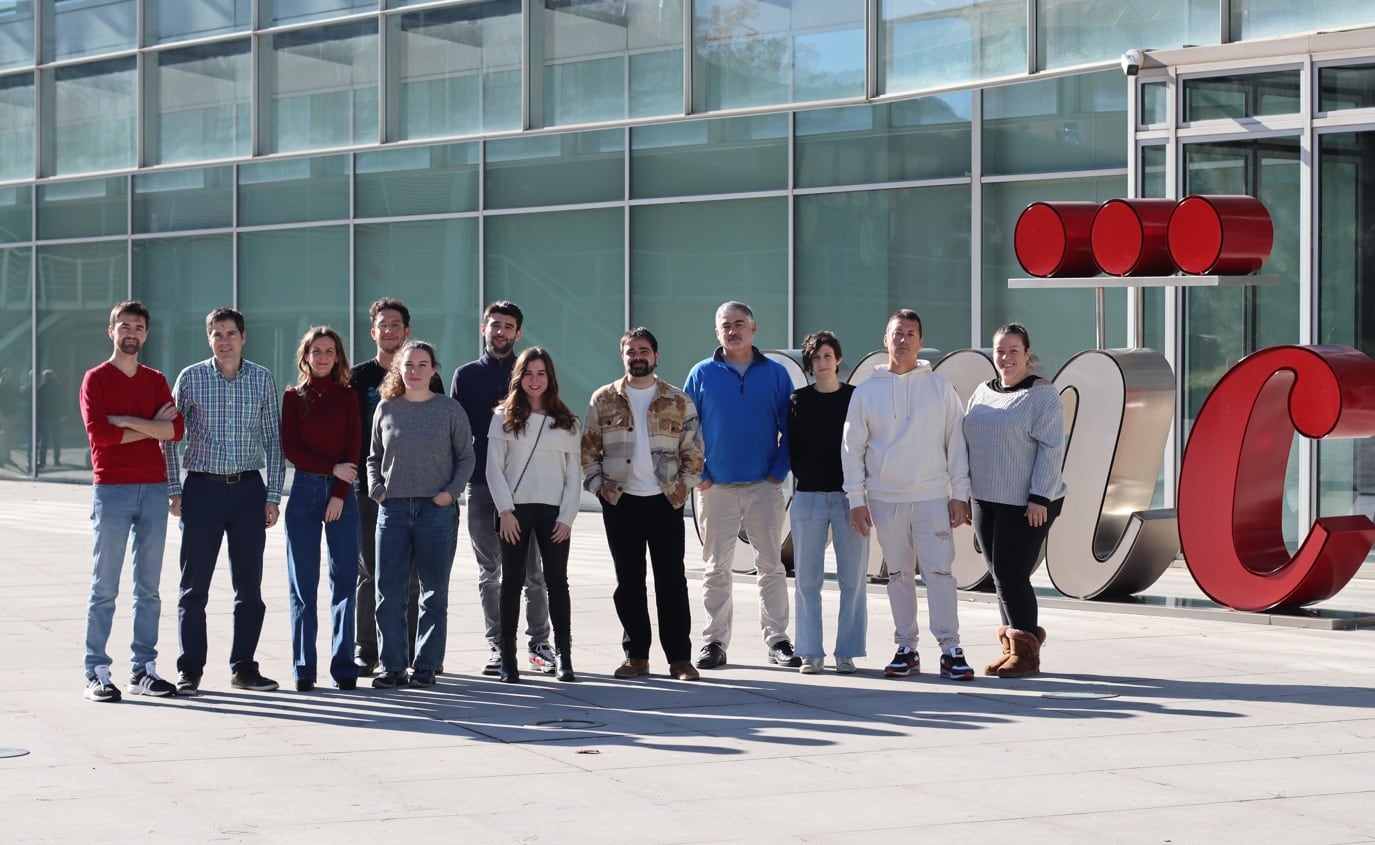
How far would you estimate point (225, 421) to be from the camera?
9633 millimetres

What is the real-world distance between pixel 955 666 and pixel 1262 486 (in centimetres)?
336

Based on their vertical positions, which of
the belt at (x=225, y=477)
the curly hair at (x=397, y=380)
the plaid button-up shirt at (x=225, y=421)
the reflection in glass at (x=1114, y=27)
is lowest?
the belt at (x=225, y=477)

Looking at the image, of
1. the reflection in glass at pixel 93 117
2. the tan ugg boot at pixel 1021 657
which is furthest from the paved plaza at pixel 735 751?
the reflection in glass at pixel 93 117

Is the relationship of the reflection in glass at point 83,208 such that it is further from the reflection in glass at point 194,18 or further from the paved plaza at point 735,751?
the paved plaza at point 735,751

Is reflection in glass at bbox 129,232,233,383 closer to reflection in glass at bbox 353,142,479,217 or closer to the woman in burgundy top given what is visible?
reflection in glass at bbox 353,142,479,217

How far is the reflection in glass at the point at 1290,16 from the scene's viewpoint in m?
15.5

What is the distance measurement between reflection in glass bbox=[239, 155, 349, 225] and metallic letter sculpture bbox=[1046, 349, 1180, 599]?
44.3 ft

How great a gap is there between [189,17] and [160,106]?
4.29 feet

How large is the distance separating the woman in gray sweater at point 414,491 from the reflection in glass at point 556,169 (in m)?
12.3

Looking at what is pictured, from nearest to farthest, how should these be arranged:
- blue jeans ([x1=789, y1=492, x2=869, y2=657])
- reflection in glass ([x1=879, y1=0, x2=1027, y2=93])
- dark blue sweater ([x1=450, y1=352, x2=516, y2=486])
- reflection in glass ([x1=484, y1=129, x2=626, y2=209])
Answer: blue jeans ([x1=789, y1=492, x2=869, y2=657]), dark blue sweater ([x1=450, y1=352, x2=516, y2=486]), reflection in glass ([x1=879, y1=0, x2=1027, y2=93]), reflection in glass ([x1=484, y1=129, x2=626, y2=209])

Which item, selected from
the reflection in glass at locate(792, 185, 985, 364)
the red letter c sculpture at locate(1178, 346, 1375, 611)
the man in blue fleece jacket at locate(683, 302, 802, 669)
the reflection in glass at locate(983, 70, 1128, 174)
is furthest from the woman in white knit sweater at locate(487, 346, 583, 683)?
Result: the reflection in glass at locate(792, 185, 985, 364)

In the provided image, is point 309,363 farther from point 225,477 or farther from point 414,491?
point 414,491

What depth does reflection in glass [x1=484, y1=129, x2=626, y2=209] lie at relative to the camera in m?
22.0

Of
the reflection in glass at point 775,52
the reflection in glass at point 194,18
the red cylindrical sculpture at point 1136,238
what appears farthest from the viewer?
the reflection in glass at point 194,18
